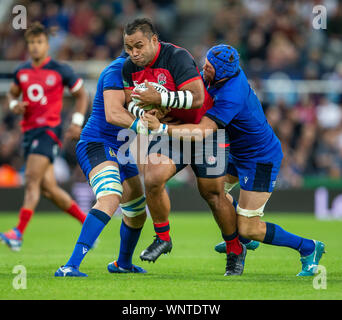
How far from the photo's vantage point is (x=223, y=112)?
6.42 metres

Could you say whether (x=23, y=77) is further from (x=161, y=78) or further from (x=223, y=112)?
(x=223, y=112)

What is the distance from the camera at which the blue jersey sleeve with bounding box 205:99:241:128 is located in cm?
641

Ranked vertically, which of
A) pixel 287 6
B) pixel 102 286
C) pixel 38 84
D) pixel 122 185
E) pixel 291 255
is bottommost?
pixel 291 255

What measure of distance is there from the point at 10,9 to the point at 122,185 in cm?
1361

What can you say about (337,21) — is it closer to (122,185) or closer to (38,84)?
(38,84)

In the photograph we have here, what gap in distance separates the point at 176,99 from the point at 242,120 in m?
0.79

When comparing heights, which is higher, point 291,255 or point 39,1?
point 39,1

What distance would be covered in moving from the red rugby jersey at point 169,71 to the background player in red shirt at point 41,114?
11.2 ft

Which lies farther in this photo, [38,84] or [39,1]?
[39,1]

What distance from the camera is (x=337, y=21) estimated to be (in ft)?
61.0

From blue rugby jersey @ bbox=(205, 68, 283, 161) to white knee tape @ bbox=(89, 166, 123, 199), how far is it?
971 mm

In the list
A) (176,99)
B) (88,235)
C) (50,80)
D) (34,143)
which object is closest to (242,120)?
(176,99)
